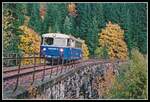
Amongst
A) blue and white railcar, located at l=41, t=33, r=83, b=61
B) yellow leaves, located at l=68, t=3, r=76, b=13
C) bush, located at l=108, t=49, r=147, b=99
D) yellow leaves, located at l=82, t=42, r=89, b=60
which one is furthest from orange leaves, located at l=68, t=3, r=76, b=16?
bush, located at l=108, t=49, r=147, b=99

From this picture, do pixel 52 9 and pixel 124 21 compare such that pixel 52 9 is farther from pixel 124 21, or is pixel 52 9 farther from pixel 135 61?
pixel 135 61

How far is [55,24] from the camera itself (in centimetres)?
4116

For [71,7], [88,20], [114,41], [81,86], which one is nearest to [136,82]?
[81,86]

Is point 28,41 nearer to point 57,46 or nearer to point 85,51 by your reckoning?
point 57,46

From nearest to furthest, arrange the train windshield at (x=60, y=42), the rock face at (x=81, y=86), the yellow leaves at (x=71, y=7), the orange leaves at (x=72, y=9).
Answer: the rock face at (x=81, y=86) → the train windshield at (x=60, y=42) → the yellow leaves at (x=71, y=7) → the orange leaves at (x=72, y=9)

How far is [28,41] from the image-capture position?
35.8m

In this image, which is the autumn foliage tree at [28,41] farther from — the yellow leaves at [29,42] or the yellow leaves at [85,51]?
the yellow leaves at [85,51]

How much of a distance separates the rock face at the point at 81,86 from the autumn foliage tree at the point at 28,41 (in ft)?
12.7

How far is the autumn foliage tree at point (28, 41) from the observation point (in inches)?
1303

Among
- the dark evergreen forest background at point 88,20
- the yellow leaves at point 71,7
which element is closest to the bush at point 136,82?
the dark evergreen forest background at point 88,20

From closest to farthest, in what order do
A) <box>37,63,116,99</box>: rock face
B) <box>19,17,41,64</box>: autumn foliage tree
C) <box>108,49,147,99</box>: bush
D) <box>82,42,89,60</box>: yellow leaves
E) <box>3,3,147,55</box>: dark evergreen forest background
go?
<box>37,63,116,99</box>: rock face → <box>108,49,147,99</box>: bush → <box>19,17,41,64</box>: autumn foliage tree → <box>3,3,147,55</box>: dark evergreen forest background → <box>82,42,89,60</box>: yellow leaves

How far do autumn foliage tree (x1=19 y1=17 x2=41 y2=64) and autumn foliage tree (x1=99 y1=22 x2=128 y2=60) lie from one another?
17.2 ft

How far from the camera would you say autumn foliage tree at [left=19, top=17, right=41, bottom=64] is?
3309 cm

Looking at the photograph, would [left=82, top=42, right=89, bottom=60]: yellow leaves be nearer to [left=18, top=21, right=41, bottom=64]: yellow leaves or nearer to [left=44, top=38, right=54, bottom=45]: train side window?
[left=18, top=21, right=41, bottom=64]: yellow leaves
